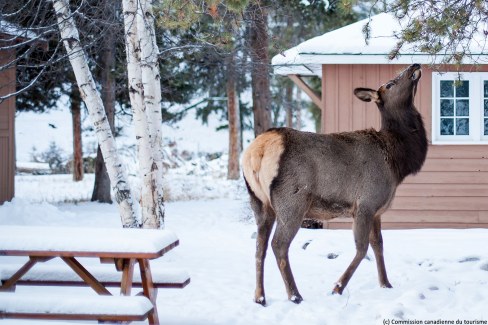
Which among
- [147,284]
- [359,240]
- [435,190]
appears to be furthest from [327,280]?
[435,190]

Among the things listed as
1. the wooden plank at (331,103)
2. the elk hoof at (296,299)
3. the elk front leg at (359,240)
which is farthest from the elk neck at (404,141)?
the wooden plank at (331,103)

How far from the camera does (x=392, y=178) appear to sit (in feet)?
23.5

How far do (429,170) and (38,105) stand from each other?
383 inches

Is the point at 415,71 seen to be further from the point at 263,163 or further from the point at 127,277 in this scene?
the point at 127,277

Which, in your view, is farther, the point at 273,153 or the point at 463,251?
the point at 463,251

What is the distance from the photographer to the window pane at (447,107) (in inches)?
471

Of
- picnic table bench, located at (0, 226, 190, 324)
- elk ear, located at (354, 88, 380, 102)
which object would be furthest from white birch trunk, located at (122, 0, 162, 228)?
picnic table bench, located at (0, 226, 190, 324)

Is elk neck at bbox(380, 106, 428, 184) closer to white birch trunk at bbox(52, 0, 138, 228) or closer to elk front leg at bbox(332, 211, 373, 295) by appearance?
elk front leg at bbox(332, 211, 373, 295)

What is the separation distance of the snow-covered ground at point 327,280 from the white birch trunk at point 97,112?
0.88 meters

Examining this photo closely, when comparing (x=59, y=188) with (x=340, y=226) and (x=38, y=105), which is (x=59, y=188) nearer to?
(x=38, y=105)

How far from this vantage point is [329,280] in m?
7.81

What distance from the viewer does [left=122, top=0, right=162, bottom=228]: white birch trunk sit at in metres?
8.96

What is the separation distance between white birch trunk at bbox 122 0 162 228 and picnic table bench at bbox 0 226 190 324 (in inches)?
121

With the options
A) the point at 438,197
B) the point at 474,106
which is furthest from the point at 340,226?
the point at 474,106
